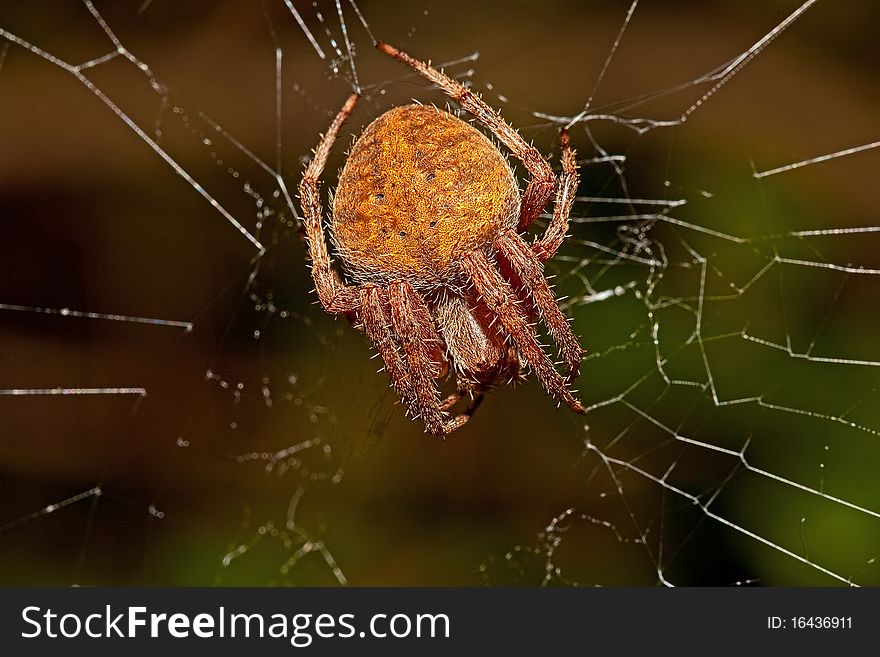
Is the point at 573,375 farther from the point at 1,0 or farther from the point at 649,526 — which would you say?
the point at 1,0

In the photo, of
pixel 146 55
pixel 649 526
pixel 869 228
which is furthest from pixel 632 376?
pixel 146 55

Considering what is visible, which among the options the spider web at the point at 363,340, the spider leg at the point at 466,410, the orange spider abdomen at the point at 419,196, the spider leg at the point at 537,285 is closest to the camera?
the orange spider abdomen at the point at 419,196

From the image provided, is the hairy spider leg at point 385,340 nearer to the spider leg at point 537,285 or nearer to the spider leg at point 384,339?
the spider leg at point 384,339

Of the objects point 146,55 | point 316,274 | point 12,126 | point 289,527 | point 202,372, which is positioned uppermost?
point 146,55

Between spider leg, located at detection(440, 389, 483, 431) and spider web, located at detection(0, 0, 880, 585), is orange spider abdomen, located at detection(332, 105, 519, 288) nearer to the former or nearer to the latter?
spider leg, located at detection(440, 389, 483, 431)

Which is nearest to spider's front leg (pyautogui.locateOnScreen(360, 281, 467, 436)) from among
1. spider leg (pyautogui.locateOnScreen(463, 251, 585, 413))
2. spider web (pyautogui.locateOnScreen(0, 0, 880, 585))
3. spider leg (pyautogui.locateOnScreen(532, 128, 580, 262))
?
spider leg (pyautogui.locateOnScreen(463, 251, 585, 413))

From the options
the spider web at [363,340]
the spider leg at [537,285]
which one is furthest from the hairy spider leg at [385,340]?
the spider web at [363,340]

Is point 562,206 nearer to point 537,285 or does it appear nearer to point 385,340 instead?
point 537,285
